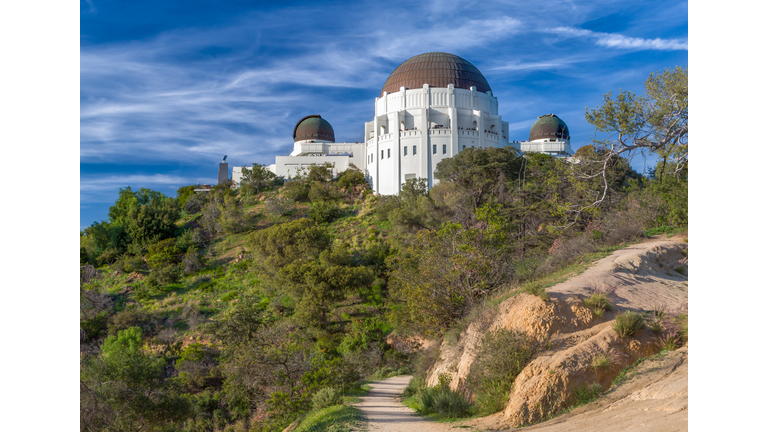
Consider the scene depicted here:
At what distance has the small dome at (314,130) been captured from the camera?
60000 mm

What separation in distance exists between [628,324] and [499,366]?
2557mm

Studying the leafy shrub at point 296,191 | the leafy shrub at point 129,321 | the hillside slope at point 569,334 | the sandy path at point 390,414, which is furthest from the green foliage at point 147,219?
the hillside slope at point 569,334

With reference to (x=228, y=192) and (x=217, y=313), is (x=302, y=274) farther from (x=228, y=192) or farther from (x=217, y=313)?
(x=228, y=192)

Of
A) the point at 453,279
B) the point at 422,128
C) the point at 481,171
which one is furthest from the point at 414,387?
the point at 422,128

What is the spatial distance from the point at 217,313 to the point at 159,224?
57.9 feet

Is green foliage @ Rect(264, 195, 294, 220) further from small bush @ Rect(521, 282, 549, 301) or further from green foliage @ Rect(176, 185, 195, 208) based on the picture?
small bush @ Rect(521, 282, 549, 301)

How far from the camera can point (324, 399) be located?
488 inches

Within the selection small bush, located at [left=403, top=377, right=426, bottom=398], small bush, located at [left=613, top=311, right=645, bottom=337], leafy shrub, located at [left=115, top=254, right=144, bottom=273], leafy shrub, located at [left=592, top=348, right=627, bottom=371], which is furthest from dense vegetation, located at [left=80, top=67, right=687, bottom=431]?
small bush, located at [left=613, top=311, right=645, bottom=337]

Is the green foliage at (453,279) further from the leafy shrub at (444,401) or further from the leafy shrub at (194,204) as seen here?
the leafy shrub at (194,204)

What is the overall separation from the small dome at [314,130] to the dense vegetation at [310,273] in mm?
7526

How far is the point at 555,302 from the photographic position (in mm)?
10859

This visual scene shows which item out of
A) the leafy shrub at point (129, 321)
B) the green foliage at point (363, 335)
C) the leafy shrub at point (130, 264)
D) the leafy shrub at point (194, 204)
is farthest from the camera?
the leafy shrub at point (194, 204)

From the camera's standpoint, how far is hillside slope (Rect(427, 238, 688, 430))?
8.90 m
